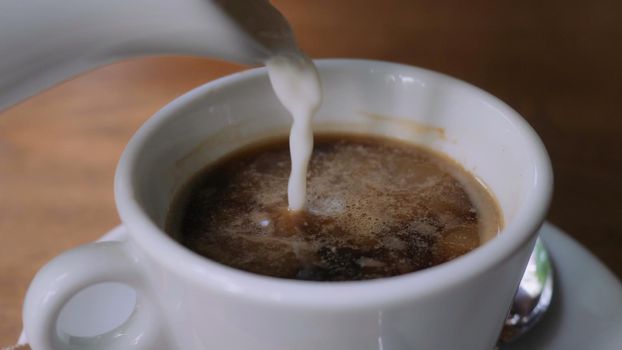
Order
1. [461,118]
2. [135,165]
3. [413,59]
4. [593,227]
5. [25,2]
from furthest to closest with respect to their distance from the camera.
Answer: [413,59] → [593,227] → [461,118] → [135,165] → [25,2]

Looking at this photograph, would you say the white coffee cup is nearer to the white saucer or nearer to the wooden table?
the white saucer

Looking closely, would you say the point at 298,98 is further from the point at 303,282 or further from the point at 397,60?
the point at 397,60

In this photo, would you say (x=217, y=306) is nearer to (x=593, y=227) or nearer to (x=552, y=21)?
(x=593, y=227)

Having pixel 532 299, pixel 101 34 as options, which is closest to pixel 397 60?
pixel 532 299

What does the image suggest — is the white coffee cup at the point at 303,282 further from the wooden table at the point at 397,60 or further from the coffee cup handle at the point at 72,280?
the wooden table at the point at 397,60

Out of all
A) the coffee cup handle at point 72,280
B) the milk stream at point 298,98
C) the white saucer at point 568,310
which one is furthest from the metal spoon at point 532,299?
the coffee cup handle at point 72,280

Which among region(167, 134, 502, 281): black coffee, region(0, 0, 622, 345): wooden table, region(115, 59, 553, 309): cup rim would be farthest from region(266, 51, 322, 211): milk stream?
region(0, 0, 622, 345): wooden table

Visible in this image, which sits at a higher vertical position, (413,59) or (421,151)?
(421,151)

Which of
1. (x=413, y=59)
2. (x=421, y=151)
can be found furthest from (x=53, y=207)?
(x=413, y=59)
